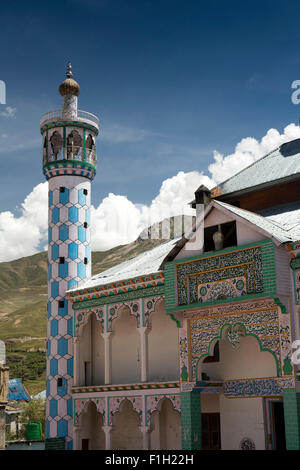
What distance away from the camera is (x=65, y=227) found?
25031 millimetres

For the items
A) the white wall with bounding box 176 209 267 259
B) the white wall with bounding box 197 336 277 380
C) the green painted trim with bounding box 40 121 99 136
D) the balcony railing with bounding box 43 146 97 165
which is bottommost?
the white wall with bounding box 197 336 277 380

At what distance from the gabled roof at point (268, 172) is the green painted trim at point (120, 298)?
4447mm

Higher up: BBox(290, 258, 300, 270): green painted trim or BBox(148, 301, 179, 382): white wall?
BBox(290, 258, 300, 270): green painted trim

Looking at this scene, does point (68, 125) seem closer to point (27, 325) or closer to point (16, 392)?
point (16, 392)

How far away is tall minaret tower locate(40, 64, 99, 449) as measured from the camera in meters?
23.5

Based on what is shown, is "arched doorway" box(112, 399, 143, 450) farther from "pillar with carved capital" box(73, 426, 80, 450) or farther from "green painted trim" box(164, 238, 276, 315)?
"green painted trim" box(164, 238, 276, 315)

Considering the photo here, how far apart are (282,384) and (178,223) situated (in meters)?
16.2

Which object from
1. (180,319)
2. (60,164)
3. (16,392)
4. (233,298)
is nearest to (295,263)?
(233,298)

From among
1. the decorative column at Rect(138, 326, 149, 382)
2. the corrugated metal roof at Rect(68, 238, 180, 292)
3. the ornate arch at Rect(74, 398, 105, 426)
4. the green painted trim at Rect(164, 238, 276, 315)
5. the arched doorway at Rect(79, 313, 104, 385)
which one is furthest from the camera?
the arched doorway at Rect(79, 313, 104, 385)

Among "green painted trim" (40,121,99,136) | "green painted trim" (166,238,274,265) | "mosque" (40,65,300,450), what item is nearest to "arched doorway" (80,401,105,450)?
"mosque" (40,65,300,450)

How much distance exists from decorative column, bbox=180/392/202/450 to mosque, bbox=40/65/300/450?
0.14ft

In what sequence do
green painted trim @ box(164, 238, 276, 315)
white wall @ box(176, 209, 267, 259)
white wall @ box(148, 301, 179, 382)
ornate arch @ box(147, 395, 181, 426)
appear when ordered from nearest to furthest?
green painted trim @ box(164, 238, 276, 315) < white wall @ box(176, 209, 267, 259) < ornate arch @ box(147, 395, 181, 426) < white wall @ box(148, 301, 179, 382)
